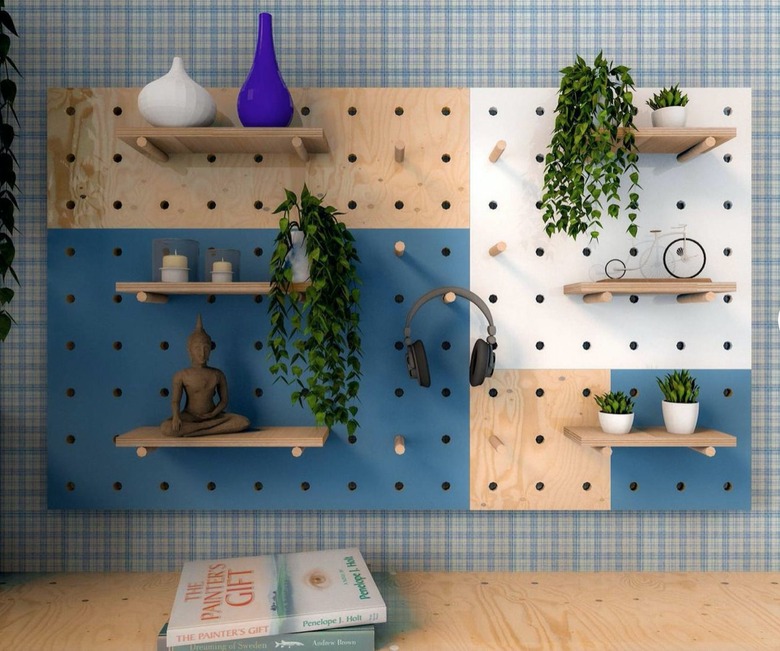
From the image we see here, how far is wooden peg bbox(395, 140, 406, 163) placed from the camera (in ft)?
4.65

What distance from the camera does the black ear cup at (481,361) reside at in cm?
134

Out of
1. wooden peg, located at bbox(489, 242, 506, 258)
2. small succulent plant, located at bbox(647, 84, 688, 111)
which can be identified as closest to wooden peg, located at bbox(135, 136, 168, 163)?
wooden peg, located at bbox(489, 242, 506, 258)

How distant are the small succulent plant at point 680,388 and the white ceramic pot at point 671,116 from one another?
0.53 m

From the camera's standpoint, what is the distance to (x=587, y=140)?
1325 mm

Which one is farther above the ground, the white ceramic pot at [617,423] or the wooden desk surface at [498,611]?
the white ceramic pot at [617,423]

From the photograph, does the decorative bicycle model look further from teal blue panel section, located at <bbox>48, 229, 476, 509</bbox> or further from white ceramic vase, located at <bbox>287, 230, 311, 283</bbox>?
white ceramic vase, located at <bbox>287, 230, 311, 283</bbox>

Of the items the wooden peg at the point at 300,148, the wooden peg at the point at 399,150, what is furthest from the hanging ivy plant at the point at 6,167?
the wooden peg at the point at 399,150

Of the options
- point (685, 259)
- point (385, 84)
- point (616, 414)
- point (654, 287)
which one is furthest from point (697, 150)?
point (385, 84)

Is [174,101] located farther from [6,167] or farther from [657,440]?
[657,440]

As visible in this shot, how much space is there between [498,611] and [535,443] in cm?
38

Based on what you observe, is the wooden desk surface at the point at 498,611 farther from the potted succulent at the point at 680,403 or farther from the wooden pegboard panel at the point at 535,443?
the potted succulent at the point at 680,403

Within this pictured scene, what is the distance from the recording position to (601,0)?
151 centimetres

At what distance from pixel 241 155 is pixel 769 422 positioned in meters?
1.36

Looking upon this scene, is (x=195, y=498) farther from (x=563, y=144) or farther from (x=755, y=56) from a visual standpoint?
(x=755, y=56)
